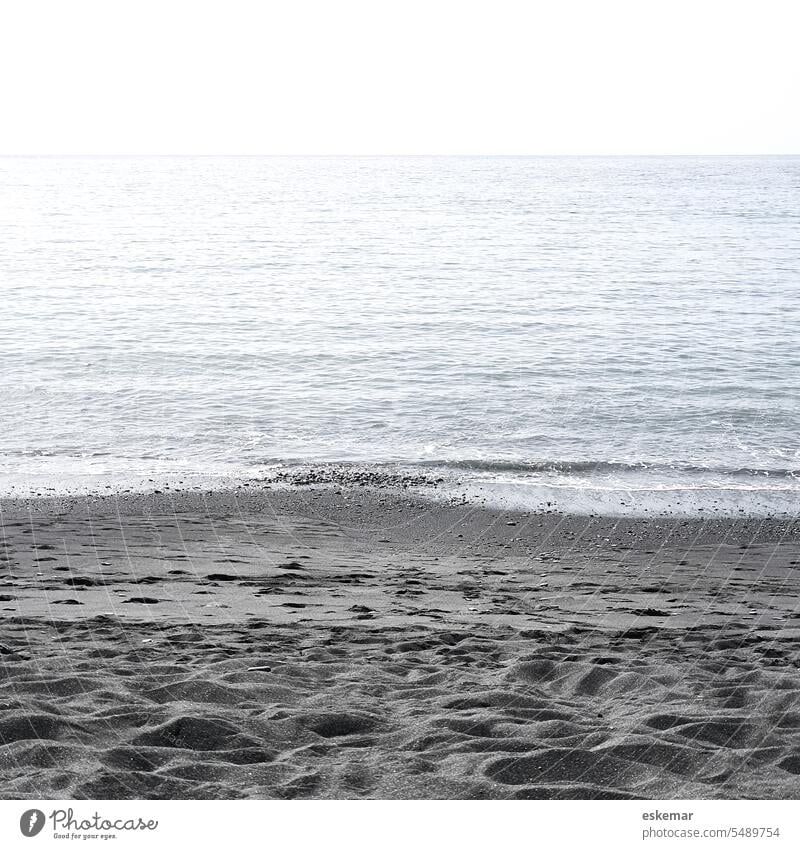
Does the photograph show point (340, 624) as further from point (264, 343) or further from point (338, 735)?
point (264, 343)

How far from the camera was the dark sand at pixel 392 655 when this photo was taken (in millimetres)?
3277

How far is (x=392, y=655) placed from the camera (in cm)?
479

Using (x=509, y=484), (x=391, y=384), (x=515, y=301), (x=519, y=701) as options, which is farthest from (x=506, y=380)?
(x=519, y=701)

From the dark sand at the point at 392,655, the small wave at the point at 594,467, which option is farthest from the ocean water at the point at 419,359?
the dark sand at the point at 392,655
